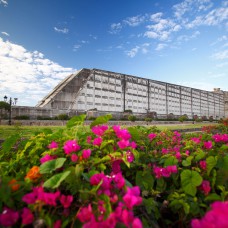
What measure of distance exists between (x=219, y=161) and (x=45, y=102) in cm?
2692

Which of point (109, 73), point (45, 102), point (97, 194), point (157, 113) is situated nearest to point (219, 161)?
point (97, 194)

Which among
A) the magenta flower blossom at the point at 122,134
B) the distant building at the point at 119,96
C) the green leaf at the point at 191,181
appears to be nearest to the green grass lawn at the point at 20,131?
the magenta flower blossom at the point at 122,134

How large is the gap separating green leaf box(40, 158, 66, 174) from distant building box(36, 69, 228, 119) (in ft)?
83.3

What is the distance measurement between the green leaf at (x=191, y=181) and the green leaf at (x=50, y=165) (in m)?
0.76

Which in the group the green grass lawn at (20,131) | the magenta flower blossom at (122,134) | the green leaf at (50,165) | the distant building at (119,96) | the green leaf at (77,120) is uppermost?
the distant building at (119,96)

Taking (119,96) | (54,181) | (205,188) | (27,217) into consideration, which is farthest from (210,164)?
(119,96)

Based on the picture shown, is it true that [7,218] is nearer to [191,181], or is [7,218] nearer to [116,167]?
[116,167]

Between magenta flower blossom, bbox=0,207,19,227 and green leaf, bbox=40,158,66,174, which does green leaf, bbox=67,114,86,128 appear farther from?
magenta flower blossom, bbox=0,207,19,227

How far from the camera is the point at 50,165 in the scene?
108 centimetres

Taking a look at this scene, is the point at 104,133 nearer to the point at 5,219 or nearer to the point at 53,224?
the point at 53,224

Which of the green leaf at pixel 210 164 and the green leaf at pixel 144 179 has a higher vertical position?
the green leaf at pixel 210 164

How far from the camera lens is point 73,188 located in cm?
105

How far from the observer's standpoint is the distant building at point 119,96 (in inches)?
1077

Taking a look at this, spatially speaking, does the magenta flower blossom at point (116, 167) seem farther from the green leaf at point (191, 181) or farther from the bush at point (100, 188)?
the green leaf at point (191, 181)
